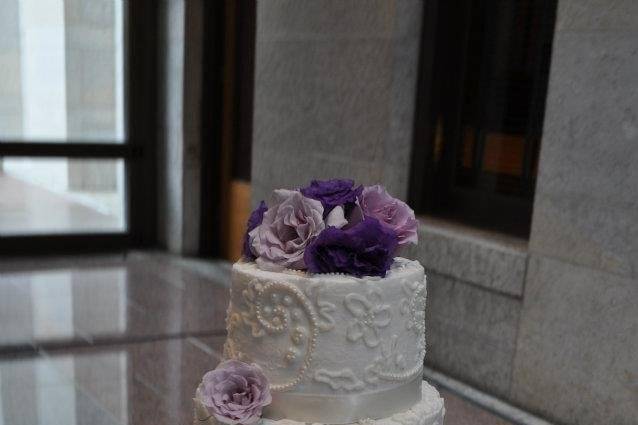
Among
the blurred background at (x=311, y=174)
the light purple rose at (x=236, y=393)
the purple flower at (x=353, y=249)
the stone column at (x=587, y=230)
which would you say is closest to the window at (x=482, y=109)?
the blurred background at (x=311, y=174)

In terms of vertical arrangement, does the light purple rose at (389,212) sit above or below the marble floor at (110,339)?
above

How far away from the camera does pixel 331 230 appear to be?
1630 mm

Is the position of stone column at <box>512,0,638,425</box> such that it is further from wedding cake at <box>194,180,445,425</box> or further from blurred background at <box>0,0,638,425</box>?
wedding cake at <box>194,180,445,425</box>

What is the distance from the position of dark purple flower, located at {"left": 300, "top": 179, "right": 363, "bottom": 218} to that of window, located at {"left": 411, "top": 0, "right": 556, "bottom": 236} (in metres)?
1.94

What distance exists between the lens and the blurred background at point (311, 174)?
2863mm

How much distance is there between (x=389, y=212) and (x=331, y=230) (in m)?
0.23

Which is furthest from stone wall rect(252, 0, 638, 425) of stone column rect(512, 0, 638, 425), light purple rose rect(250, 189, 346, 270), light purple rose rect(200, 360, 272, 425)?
light purple rose rect(200, 360, 272, 425)

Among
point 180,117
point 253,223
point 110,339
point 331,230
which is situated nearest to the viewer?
point 331,230

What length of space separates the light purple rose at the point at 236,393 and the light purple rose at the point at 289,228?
0.26 meters

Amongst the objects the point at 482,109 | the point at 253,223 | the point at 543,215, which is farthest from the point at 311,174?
the point at 253,223

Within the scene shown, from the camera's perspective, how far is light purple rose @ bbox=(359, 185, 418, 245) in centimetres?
177

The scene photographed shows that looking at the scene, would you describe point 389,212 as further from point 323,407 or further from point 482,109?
point 482,109

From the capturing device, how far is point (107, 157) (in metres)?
6.04

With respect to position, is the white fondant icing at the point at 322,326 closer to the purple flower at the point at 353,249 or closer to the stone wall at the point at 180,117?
the purple flower at the point at 353,249
